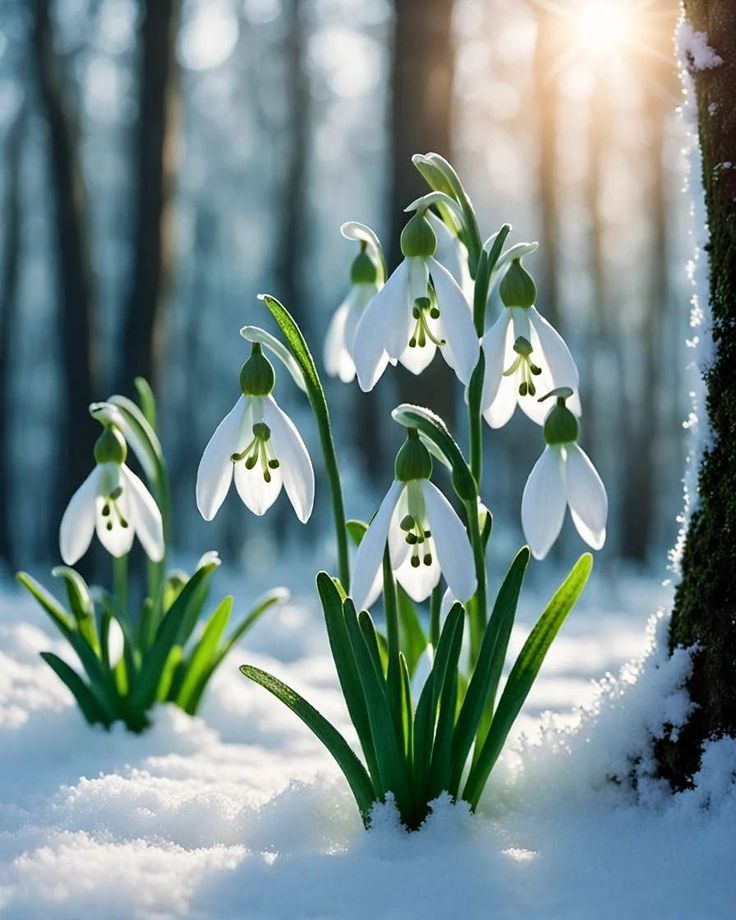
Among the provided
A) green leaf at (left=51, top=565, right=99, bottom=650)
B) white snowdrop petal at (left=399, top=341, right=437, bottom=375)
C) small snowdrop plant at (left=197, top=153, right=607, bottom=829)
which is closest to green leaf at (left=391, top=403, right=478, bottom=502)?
small snowdrop plant at (left=197, top=153, right=607, bottom=829)

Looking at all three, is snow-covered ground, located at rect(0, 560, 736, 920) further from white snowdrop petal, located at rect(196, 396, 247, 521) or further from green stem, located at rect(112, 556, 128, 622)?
white snowdrop petal, located at rect(196, 396, 247, 521)

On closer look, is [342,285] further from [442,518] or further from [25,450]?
[442,518]

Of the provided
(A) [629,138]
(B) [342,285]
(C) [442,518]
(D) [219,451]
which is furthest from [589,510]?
(B) [342,285]

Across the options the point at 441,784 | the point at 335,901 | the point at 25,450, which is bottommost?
the point at 335,901

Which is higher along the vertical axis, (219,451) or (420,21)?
(420,21)

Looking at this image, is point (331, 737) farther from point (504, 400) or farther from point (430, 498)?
point (504, 400)

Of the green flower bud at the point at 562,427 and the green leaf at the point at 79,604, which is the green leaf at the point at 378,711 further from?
the green leaf at the point at 79,604
